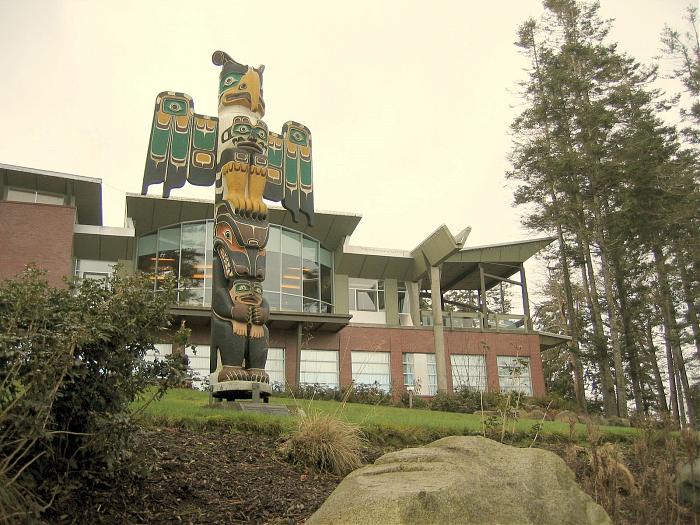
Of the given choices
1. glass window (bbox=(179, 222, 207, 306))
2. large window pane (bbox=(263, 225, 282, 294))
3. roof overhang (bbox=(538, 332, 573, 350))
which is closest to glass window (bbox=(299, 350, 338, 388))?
large window pane (bbox=(263, 225, 282, 294))

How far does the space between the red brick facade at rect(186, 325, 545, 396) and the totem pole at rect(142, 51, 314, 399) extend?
474 inches

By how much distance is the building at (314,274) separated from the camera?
26.8m

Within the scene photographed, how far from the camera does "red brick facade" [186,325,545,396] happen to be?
28641 mm

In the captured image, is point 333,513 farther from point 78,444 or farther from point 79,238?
point 79,238

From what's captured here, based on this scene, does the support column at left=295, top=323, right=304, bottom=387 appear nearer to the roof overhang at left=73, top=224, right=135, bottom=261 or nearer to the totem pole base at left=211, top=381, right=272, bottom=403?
the roof overhang at left=73, top=224, right=135, bottom=261

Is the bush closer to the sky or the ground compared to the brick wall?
closer to the ground

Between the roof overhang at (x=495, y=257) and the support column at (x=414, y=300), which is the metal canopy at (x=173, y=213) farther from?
the roof overhang at (x=495, y=257)

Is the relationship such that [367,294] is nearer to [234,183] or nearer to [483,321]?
[483,321]

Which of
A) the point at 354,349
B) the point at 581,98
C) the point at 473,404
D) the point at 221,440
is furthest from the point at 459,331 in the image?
the point at 221,440

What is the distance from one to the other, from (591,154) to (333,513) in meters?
26.6

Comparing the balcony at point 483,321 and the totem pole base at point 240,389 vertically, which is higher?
the balcony at point 483,321

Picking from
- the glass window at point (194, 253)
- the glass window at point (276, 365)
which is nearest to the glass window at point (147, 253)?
the glass window at point (194, 253)

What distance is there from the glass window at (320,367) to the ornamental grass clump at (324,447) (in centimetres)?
1949

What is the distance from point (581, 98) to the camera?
3062 cm
